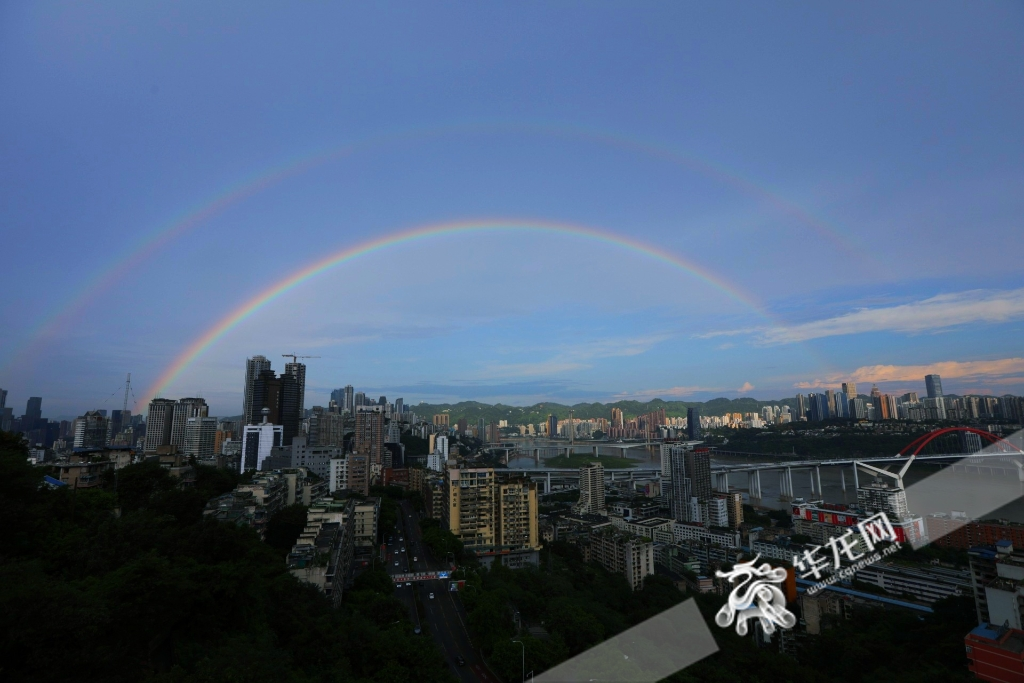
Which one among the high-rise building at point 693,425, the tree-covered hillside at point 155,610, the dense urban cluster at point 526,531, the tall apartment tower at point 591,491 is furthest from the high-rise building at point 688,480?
the high-rise building at point 693,425

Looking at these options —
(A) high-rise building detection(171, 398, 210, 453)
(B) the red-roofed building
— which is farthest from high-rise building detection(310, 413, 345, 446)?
(B) the red-roofed building

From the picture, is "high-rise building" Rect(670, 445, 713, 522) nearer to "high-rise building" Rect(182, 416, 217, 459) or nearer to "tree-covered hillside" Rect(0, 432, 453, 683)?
"tree-covered hillside" Rect(0, 432, 453, 683)

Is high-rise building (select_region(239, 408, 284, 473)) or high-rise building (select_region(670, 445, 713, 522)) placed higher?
high-rise building (select_region(239, 408, 284, 473))

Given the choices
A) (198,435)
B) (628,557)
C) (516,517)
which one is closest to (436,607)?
(516,517)

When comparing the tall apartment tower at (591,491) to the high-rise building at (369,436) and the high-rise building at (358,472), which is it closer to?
the high-rise building at (358,472)

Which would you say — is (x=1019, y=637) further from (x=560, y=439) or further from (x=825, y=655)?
(x=560, y=439)

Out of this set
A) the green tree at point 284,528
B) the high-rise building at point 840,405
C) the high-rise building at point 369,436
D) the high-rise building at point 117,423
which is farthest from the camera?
the high-rise building at point 840,405

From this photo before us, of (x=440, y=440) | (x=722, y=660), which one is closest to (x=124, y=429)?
(x=440, y=440)
